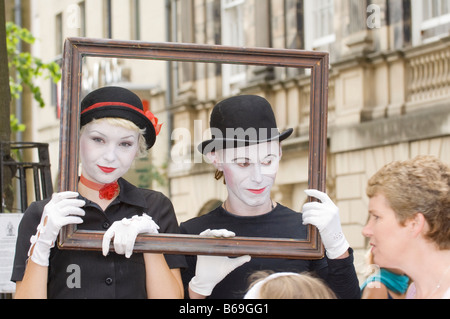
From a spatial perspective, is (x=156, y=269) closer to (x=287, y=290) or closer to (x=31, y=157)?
Answer: (x=287, y=290)

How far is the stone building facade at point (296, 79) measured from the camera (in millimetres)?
3279

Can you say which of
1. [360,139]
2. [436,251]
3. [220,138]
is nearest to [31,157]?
[360,139]

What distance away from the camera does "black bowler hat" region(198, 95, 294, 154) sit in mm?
3150

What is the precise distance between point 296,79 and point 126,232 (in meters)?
1.17

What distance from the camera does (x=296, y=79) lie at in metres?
3.80

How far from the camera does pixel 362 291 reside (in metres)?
3.10

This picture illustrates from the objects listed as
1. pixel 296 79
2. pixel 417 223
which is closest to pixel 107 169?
pixel 417 223

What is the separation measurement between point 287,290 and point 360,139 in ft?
24.6

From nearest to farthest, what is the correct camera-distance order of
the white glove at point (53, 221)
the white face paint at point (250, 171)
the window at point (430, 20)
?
the white glove at point (53, 221) < the white face paint at point (250, 171) < the window at point (430, 20)

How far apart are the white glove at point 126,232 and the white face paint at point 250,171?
1.08ft

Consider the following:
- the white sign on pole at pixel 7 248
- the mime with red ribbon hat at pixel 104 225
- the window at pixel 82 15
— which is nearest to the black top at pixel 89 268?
the mime with red ribbon hat at pixel 104 225

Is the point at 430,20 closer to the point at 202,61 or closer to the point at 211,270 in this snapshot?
the point at 202,61

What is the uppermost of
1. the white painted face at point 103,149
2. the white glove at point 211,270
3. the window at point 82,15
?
the window at point 82,15

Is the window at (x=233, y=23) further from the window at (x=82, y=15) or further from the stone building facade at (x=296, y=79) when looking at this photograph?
the window at (x=82, y=15)
